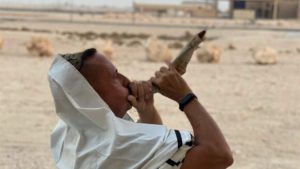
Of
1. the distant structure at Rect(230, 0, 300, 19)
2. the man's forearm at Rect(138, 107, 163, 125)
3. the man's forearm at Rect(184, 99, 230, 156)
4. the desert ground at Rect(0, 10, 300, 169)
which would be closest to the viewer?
the man's forearm at Rect(184, 99, 230, 156)

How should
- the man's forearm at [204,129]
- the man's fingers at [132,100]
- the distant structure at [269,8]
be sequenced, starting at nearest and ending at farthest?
the man's forearm at [204,129] < the man's fingers at [132,100] < the distant structure at [269,8]

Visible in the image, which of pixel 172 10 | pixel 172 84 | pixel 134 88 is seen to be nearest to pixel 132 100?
pixel 134 88

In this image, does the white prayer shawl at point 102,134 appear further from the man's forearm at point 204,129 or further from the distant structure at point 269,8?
the distant structure at point 269,8

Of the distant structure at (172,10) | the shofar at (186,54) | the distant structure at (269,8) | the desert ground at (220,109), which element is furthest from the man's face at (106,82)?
the distant structure at (172,10)

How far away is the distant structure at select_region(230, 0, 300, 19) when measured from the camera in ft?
340

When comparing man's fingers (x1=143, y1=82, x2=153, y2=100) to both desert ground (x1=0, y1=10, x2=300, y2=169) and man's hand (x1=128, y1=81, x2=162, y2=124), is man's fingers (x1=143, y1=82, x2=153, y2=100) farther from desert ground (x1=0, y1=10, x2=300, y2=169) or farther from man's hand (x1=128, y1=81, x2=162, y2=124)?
desert ground (x1=0, y1=10, x2=300, y2=169)

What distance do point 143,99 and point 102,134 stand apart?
0.82 feet

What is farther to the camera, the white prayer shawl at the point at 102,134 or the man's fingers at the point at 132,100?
the man's fingers at the point at 132,100

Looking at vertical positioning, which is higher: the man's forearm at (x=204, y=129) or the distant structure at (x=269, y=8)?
the man's forearm at (x=204, y=129)

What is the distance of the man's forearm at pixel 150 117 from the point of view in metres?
2.70

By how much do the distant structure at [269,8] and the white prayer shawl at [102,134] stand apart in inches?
3904

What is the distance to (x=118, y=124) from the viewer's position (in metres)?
Result: 2.38

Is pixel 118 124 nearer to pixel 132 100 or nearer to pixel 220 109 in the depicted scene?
pixel 132 100

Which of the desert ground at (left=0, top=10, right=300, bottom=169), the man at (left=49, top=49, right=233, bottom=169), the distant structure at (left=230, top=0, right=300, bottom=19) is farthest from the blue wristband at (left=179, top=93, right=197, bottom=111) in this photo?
the distant structure at (left=230, top=0, right=300, bottom=19)
